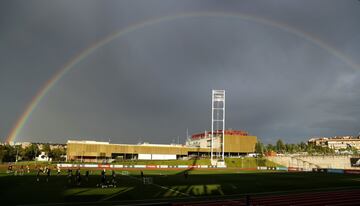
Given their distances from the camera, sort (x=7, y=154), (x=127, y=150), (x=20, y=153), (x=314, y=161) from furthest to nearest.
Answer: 1. (x=127, y=150)
2. (x=20, y=153)
3. (x=314, y=161)
4. (x=7, y=154)

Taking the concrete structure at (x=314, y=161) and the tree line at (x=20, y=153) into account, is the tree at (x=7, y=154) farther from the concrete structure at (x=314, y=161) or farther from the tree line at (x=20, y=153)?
the concrete structure at (x=314, y=161)

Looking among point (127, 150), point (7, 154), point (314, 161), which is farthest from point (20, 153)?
point (314, 161)

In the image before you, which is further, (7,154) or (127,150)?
(127,150)

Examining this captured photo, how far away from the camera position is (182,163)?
134750 mm

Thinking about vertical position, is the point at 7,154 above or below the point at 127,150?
below

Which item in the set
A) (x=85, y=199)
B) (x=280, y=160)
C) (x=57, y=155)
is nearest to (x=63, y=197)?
(x=85, y=199)

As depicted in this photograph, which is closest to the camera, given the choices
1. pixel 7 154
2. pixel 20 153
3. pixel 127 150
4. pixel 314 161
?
pixel 7 154

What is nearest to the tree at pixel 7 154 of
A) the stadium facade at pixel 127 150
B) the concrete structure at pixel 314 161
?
the stadium facade at pixel 127 150

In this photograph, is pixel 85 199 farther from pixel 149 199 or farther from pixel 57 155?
pixel 57 155

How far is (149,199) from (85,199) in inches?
246

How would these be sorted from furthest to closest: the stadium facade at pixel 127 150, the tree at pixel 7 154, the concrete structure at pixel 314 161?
the stadium facade at pixel 127 150
the tree at pixel 7 154
the concrete structure at pixel 314 161

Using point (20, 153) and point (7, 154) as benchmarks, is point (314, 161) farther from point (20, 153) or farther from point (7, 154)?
point (20, 153)

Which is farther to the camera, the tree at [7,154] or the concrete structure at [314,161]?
the tree at [7,154]

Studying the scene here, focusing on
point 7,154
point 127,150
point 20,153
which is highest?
point 127,150
